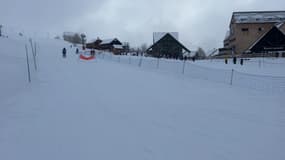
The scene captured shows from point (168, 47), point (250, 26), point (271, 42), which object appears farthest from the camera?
point (250, 26)

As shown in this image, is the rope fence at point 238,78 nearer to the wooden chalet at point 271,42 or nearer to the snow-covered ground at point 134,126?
the snow-covered ground at point 134,126

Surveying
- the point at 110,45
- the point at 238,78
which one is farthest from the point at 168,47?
the point at 238,78

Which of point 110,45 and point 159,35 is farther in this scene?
point 110,45

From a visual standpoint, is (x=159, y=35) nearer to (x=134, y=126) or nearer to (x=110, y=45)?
(x=110, y=45)

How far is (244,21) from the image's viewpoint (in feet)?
220

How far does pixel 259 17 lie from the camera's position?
67.4 m

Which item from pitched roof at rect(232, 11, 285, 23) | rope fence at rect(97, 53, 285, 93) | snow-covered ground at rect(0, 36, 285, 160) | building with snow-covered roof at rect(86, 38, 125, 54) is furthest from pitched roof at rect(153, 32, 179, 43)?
snow-covered ground at rect(0, 36, 285, 160)

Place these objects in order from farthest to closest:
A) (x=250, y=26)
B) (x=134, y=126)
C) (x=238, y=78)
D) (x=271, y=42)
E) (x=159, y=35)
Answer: (x=250, y=26) → (x=159, y=35) → (x=271, y=42) → (x=238, y=78) → (x=134, y=126)

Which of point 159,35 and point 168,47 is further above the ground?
point 159,35

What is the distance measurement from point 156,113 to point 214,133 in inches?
90.7

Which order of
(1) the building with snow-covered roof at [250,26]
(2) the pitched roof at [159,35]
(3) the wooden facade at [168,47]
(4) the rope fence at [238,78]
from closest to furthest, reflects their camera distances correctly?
(4) the rope fence at [238,78] < (3) the wooden facade at [168,47] < (2) the pitched roof at [159,35] < (1) the building with snow-covered roof at [250,26]

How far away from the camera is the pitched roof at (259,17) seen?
66.5 metres

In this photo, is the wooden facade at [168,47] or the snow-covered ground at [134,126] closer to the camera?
the snow-covered ground at [134,126]

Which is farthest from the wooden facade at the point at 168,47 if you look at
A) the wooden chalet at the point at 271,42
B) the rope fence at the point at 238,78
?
the rope fence at the point at 238,78
